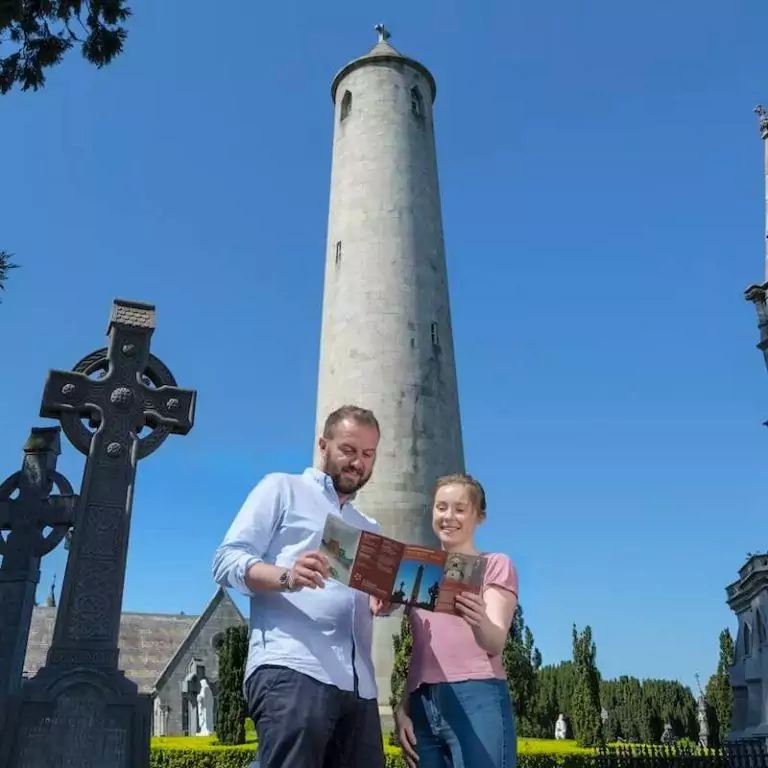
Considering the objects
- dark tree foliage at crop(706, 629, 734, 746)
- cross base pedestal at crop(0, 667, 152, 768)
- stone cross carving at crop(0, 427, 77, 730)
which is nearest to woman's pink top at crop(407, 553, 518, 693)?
cross base pedestal at crop(0, 667, 152, 768)

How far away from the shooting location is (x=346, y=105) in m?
26.1

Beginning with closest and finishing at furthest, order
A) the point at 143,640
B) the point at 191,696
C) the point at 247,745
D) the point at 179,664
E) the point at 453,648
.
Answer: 1. the point at 453,648
2. the point at 247,745
3. the point at 179,664
4. the point at 191,696
5. the point at 143,640

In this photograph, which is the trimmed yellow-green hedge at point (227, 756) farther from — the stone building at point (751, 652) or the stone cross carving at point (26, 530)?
the stone cross carving at point (26, 530)

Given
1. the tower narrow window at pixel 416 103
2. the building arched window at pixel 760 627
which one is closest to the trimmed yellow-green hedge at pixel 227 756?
the building arched window at pixel 760 627

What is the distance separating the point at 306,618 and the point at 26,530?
7.25m

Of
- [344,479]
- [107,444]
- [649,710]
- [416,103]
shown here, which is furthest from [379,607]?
[649,710]

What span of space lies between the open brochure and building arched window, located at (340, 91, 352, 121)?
970 inches

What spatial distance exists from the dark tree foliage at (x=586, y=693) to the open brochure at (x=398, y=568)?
20383 millimetres

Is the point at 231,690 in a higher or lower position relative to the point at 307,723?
higher

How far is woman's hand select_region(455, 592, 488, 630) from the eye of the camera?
3.30 metres

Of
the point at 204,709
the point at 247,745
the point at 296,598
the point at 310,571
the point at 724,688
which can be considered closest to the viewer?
the point at 310,571

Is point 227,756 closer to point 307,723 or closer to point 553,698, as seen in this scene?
point 307,723

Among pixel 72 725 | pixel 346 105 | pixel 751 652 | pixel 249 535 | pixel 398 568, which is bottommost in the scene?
pixel 72 725

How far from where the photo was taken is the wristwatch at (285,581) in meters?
3.11
